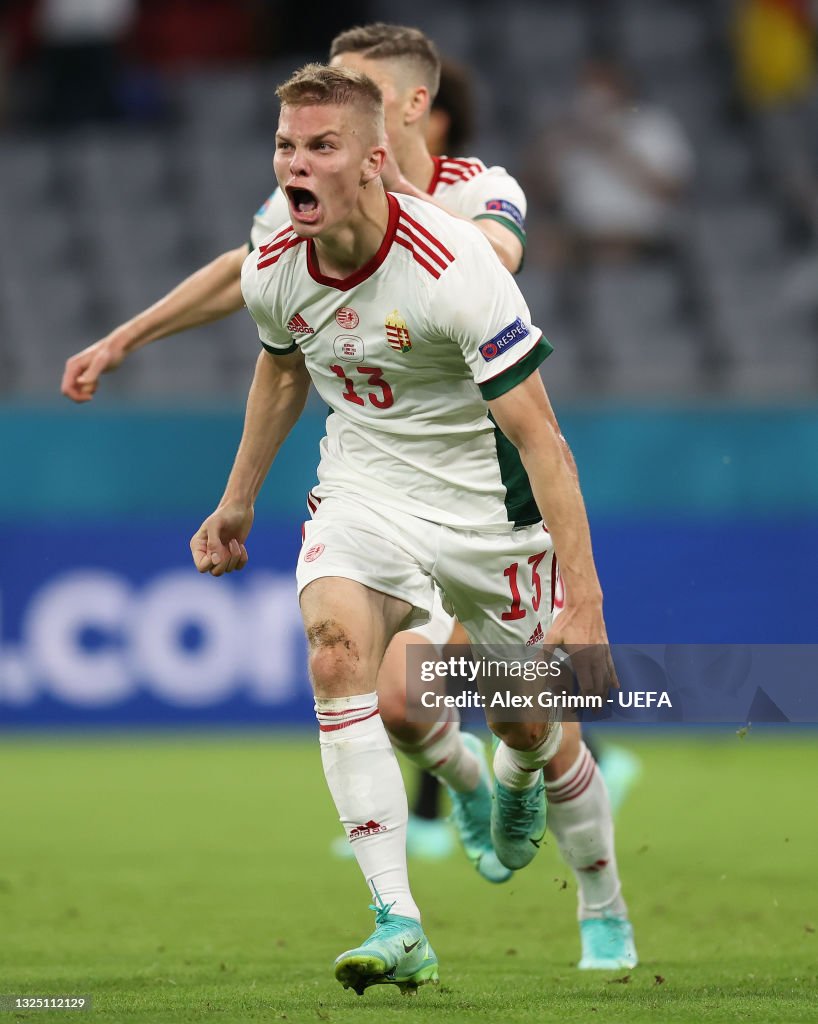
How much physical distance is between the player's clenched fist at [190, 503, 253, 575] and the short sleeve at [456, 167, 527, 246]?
1184 millimetres

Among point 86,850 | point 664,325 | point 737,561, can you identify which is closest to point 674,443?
point 737,561

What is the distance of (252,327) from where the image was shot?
13023mm

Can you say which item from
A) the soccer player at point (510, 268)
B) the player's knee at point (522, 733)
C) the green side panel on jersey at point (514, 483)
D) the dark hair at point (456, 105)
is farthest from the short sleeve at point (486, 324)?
the dark hair at point (456, 105)

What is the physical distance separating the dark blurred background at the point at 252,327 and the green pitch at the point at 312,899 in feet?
2.56

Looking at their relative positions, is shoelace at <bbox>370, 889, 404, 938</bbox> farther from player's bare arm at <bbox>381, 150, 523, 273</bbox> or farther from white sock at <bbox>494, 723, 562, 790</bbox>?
player's bare arm at <bbox>381, 150, 523, 273</bbox>

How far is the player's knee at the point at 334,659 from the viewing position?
4449 mm

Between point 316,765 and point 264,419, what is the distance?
5.61 m

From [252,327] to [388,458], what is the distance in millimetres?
8290

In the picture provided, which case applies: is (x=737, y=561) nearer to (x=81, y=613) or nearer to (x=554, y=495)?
(x=81, y=613)

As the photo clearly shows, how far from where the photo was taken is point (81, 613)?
1067 cm

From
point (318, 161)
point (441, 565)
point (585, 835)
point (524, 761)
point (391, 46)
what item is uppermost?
point (391, 46)

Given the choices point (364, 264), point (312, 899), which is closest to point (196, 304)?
point (364, 264)

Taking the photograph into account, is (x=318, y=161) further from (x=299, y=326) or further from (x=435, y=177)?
(x=435, y=177)

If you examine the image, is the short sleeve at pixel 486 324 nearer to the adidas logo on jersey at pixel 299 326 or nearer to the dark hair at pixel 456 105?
the adidas logo on jersey at pixel 299 326
